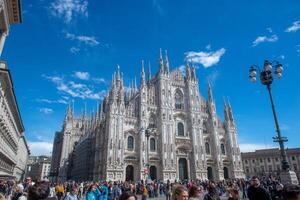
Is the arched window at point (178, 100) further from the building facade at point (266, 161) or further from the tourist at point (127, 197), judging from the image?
the tourist at point (127, 197)

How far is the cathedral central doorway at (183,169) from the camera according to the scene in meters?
40.0

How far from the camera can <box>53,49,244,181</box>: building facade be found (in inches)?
1383

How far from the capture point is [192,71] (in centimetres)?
4803

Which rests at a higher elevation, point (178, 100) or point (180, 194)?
point (178, 100)

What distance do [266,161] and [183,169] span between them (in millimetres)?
37751

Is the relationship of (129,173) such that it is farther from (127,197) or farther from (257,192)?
(127,197)

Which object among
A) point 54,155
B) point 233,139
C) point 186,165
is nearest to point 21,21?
point 186,165

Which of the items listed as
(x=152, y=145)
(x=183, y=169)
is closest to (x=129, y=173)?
(x=152, y=145)

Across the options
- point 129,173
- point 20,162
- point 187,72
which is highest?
point 187,72

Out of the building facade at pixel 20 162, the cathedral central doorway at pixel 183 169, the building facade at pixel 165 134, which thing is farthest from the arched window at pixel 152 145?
the building facade at pixel 20 162

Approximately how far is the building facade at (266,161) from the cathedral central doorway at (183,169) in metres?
32.8

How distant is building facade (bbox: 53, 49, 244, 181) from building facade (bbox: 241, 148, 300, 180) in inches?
1093

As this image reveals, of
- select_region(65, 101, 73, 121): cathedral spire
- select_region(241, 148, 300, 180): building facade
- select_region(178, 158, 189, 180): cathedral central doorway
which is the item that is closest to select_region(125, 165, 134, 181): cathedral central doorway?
select_region(178, 158, 189, 180): cathedral central doorway

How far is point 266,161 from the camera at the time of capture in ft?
216
